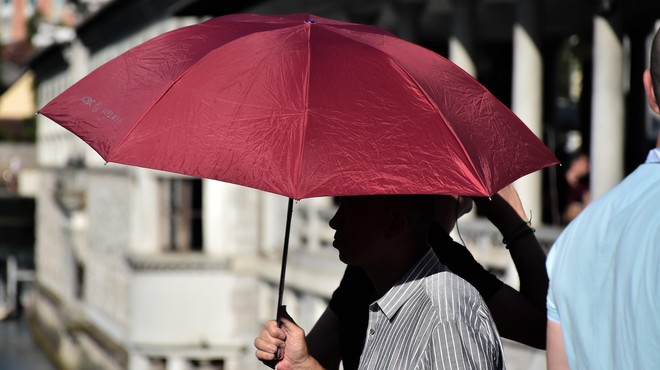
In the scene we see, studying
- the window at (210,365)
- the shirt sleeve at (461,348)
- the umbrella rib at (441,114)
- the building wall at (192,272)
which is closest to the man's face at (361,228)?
the umbrella rib at (441,114)

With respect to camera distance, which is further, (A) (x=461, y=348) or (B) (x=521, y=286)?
(B) (x=521, y=286)

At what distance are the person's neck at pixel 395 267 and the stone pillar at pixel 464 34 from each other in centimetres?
1241

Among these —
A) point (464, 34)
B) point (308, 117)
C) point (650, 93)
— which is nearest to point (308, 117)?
point (308, 117)

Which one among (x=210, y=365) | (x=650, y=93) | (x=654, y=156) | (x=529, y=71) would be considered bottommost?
(x=210, y=365)

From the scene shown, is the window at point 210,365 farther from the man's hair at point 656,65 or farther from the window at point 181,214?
the man's hair at point 656,65

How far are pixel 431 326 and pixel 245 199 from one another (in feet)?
67.8

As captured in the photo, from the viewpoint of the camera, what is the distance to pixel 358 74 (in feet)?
11.2

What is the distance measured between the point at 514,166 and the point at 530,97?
10599mm

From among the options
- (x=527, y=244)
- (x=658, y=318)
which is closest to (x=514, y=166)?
(x=527, y=244)

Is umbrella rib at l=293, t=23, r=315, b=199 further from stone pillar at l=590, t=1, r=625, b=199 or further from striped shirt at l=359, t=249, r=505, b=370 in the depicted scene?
stone pillar at l=590, t=1, r=625, b=199

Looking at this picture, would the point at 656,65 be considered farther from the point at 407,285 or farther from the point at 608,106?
the point at 608,106

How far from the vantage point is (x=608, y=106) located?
39.9 feet

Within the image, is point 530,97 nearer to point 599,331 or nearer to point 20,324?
point 599,331

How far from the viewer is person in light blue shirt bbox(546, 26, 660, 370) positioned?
2.55m
